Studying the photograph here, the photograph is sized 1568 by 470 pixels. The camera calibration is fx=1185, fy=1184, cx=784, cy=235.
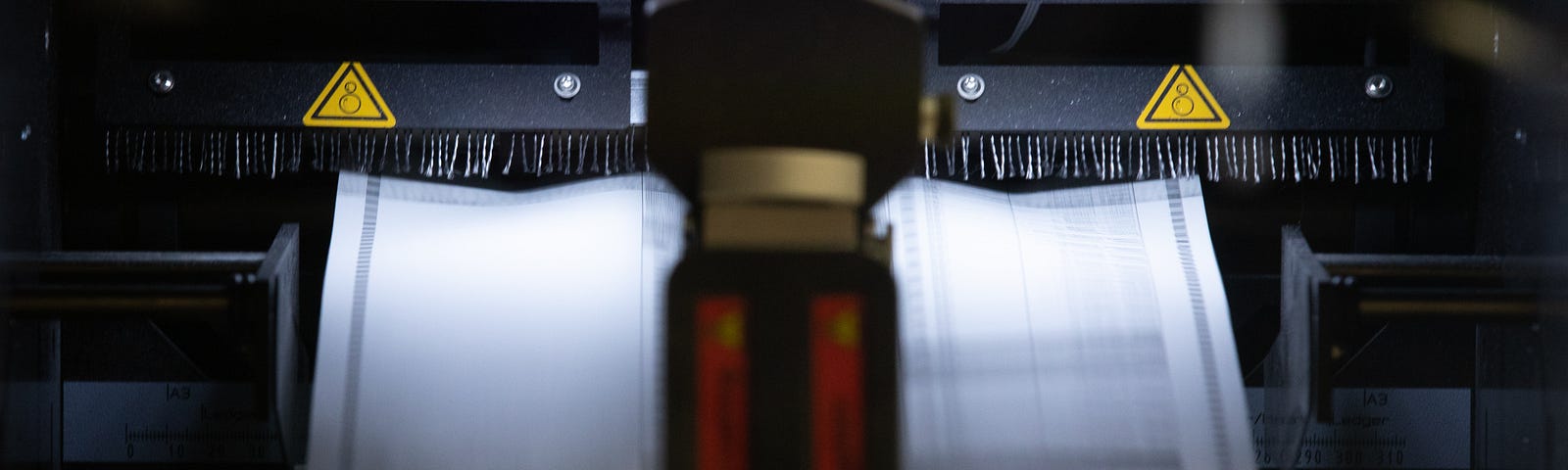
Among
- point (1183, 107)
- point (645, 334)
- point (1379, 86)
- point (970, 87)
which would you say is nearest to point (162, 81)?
point (645, 334)

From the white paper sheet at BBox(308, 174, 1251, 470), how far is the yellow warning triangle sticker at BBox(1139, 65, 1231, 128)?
0.07 meters

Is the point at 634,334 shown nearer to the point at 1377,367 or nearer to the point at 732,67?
the point at 732,67

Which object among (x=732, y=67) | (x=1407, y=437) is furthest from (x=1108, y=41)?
(x=732, y=67)

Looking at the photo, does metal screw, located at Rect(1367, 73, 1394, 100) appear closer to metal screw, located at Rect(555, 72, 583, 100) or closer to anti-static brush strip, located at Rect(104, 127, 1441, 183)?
anti-static brush strip, located at Rect(104, 127, 1441, 183)

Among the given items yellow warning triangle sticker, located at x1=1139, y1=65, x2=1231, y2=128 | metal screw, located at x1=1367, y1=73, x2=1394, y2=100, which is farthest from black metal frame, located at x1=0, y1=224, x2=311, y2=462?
metal screw, located at x1=1367, y1=73, x2=1394, y2=100

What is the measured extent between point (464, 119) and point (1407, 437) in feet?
3.10

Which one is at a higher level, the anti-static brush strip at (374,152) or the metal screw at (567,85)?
the metal screw at (567,85)

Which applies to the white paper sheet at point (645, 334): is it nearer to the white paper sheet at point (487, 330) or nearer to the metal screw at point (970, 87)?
the white paper sheet at point (487, 330)

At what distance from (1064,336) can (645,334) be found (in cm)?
35

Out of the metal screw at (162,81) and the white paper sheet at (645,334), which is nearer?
the white paper sheet at (645,334)

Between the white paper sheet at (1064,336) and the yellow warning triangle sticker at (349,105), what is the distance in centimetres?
48

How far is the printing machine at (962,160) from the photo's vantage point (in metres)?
1.02

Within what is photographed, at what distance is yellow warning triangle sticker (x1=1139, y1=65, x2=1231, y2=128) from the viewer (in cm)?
110

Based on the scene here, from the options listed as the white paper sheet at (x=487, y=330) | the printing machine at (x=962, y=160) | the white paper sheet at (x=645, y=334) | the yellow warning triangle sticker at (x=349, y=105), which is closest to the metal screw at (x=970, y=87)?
the printing machine at (x=962, y=160)
